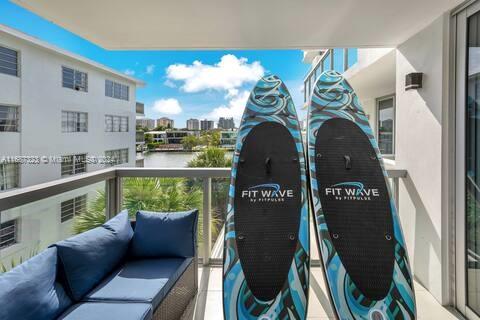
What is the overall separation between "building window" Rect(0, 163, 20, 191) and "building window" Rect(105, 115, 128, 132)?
572 cm

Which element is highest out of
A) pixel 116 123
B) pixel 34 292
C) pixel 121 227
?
pixel 116 123

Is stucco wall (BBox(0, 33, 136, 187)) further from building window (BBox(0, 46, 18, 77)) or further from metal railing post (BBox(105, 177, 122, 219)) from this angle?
metal railing post (BBox(105, 177, 122, 219))

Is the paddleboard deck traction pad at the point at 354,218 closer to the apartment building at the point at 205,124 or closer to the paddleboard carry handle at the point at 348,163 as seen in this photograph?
the paddleboard carry handle at the point at 348,163

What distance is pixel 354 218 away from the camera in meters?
1.91

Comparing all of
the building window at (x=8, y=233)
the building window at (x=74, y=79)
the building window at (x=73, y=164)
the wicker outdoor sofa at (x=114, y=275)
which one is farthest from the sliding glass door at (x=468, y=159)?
the building window at (x=73, y=164)

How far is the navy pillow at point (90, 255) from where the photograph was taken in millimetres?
1474

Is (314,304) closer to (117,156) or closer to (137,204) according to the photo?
(137,204)

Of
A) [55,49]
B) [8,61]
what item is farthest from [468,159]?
[55,49]

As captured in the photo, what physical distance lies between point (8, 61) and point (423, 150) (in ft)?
45.7

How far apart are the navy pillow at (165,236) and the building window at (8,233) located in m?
0.79

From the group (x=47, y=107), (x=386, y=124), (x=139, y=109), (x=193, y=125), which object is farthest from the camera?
(x=139, y=109)

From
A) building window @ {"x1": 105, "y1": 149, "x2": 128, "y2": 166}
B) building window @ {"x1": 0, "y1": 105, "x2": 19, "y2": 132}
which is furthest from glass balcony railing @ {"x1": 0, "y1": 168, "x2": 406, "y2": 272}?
building window @ {"x1": 105, "y1": 149, "x2": 128, "y2": 166}

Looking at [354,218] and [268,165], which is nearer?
[354,218]

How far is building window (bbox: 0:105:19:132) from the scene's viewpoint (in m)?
10.2
